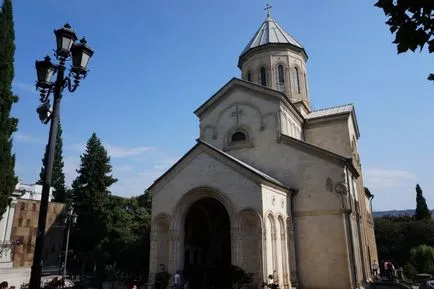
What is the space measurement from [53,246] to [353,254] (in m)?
22.8

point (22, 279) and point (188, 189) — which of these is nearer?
point (188, 189)

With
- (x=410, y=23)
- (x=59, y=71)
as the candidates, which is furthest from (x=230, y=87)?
(x=410, y=23)

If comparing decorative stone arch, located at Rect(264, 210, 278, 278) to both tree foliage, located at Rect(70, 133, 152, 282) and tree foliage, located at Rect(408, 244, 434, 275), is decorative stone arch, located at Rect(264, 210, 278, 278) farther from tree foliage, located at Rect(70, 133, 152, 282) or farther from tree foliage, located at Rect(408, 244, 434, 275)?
tree foliage, located at Rect(408, 244, 434, 275)

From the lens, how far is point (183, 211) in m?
13.9

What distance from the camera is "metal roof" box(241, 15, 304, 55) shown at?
2171 centimetres

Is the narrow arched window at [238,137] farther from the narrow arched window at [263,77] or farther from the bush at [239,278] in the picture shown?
the bush at [239,278]

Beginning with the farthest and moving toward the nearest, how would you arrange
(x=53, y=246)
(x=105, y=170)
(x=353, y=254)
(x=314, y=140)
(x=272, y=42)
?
(x=105, y=170) < (x=53, y=246) < (x=272, y=42) < (x=314, y=140) < (x=353, y=254)

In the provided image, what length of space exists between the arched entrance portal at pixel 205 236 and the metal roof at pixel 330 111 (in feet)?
28.8

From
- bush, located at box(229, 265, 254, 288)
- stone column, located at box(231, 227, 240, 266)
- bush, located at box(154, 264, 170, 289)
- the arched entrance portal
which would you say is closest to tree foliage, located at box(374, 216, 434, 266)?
the arched entrance portal

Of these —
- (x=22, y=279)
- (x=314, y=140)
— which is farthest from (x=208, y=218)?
(x=22, y=279)

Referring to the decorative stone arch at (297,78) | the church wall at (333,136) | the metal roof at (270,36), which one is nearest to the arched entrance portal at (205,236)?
the church wall at (333,136)

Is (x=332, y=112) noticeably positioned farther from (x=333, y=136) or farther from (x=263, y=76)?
(x=263, y=76)

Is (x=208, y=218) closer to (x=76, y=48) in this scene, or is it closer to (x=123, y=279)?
(x=123, y=279)

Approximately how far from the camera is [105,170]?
123 ft
